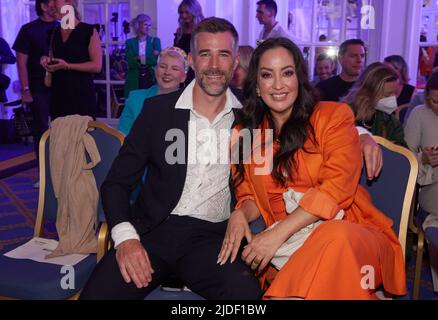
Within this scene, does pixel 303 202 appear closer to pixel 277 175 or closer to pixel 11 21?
pixel 277 175

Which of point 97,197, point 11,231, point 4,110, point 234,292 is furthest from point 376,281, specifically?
point 4,110

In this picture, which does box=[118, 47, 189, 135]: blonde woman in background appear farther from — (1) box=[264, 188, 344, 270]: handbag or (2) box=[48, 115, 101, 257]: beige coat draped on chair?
(1) box=[264, 188, 344, 270]: handbag

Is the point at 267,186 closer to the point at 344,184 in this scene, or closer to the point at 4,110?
the point at 344,184

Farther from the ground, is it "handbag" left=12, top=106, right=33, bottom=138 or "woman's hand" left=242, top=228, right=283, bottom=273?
"woman's hand" left=242, top=228, right=283, bottom=273

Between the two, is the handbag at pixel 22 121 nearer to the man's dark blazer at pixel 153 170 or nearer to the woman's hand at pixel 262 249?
the man's dark blazer at pixel 153 170

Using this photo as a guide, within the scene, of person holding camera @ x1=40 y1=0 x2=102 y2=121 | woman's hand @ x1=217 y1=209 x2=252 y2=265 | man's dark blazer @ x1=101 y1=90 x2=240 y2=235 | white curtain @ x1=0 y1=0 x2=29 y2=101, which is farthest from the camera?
white curtain @ x1=0 y1=0 x2=29 y2=101

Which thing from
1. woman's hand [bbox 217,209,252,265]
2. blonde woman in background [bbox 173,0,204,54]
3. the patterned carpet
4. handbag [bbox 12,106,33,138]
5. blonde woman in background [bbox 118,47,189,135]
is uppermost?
blonde woman in background [bbox 173,0,204,54]

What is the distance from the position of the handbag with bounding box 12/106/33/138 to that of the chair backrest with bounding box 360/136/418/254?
5.64 m

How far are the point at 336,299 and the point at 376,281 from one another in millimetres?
243

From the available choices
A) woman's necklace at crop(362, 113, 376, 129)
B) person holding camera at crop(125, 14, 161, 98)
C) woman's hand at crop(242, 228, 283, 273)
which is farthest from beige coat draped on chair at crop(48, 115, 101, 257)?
person holding camera at crop(125, 14, 161, 98)

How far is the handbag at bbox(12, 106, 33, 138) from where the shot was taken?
6562 mm

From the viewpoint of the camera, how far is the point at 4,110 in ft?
22.4

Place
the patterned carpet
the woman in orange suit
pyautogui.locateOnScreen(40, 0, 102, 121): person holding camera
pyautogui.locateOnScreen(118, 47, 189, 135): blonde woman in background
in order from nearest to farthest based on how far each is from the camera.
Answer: the woman in orange suit, pyautogui.locateOnScreen(118, 47, 189, 135): blonde woman in background, the patterned carpet, pyautogui.locateOnScreen(40, 0, 102, 121): person holding camera

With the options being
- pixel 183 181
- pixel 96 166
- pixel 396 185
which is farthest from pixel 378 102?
pixel 96 166
